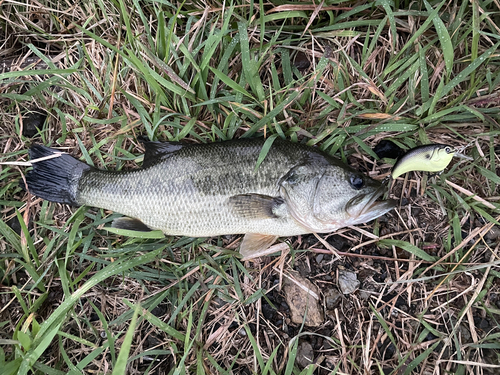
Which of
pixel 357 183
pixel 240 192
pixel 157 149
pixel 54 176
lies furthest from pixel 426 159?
pixel 54 176

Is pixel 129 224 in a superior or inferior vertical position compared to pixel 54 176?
inferior

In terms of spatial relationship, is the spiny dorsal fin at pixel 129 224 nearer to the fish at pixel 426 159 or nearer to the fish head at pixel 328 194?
the fish head at pixel 328 194

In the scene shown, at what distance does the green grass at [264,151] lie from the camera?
3.10 metres

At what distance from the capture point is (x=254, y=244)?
128 inches

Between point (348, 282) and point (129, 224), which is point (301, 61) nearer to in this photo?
point (348, 282)

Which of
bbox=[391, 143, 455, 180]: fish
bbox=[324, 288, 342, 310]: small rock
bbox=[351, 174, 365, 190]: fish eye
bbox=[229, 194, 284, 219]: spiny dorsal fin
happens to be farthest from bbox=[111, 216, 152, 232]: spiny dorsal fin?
bbox=[391, 143, 455, 180]: fish

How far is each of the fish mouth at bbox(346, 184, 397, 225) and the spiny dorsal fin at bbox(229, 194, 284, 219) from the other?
658 millimetres

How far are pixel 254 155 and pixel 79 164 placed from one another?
1.90 m

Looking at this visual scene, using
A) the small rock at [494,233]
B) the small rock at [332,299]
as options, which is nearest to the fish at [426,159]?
the small rock at [494,233]

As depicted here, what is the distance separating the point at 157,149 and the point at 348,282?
237 cm

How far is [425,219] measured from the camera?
10.8 feet

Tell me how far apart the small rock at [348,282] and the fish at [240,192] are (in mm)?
571

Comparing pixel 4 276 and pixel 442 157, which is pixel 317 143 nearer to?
pixel 442 157

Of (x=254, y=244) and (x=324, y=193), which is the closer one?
(x=324, y=193)
